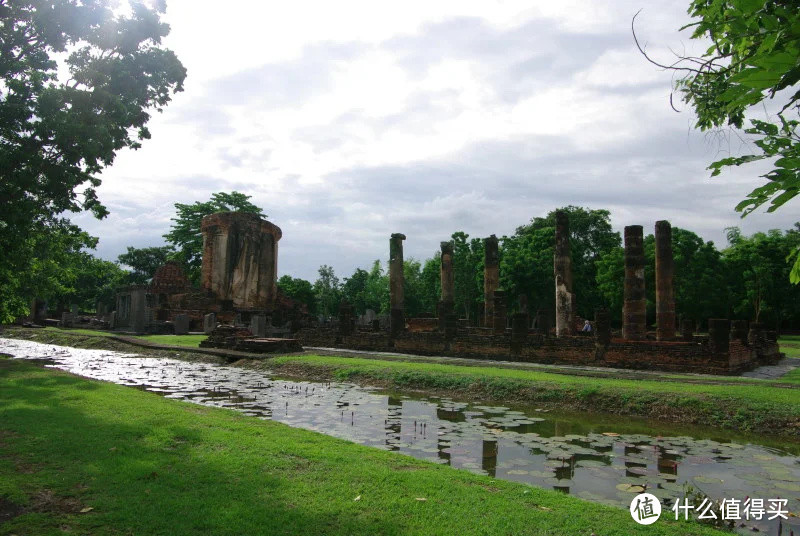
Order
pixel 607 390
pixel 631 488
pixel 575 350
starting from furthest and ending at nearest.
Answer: pixel 575 350
pixel 607 390
pixel 631 488

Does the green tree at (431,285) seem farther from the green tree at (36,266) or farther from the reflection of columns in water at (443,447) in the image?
the reflection of columns in water at (443,447)

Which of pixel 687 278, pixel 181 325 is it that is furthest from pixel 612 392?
pixel 687 278

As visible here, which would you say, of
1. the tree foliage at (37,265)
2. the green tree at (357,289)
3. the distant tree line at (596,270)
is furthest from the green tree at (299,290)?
the tree foliage at (37,265)

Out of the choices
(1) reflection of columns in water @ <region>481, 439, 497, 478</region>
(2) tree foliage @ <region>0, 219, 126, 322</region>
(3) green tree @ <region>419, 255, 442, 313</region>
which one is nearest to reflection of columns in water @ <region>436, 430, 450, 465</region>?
(1) reflection of columns in water @ <region>481, 439, 497, 478</region>

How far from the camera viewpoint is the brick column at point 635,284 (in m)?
20.0

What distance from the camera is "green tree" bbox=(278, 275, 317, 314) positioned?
54375mm

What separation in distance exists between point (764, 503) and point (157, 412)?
24.2 ft

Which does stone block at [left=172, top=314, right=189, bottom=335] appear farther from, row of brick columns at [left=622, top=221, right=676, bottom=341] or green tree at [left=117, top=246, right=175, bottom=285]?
green tree at [left=117, top=246, right=175, bottom=285]

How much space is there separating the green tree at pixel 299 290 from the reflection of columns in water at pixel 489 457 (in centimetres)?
4609

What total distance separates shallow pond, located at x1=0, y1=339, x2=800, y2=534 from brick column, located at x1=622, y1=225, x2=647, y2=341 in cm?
1087

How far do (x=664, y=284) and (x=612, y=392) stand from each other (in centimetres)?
1188

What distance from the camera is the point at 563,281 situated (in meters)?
22.0

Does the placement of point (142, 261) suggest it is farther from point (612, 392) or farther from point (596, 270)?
point (612, 392)

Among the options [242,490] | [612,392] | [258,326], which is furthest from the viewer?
[258,326]
